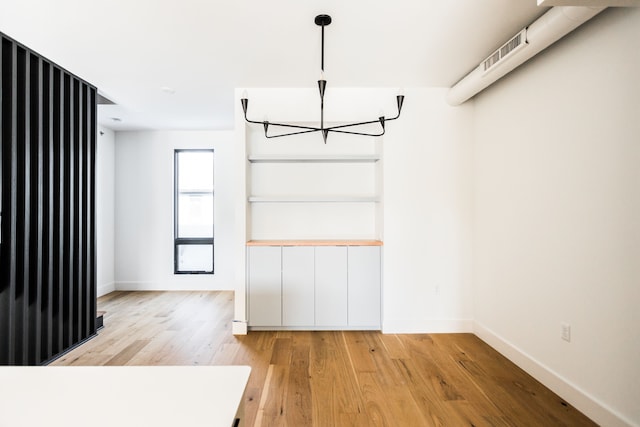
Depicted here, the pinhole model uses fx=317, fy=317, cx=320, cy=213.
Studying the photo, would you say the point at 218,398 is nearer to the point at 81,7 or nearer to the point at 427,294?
the point at 81,7

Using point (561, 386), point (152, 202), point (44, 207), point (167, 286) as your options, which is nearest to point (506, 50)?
point (561, 386)

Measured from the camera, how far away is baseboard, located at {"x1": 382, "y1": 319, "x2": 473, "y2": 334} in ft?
11.3

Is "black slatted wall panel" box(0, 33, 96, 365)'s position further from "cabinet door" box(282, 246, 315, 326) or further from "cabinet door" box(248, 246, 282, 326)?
"cabinet door" box(282, 246, 315, 326)

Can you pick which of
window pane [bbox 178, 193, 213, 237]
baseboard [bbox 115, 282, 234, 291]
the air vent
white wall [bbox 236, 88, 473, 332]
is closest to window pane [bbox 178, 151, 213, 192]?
window pane [bbox 178, 193, 213, 237]

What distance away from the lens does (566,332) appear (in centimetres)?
219

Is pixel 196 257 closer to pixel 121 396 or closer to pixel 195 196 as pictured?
pixel 195 196

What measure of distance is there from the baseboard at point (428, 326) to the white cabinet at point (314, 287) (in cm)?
15

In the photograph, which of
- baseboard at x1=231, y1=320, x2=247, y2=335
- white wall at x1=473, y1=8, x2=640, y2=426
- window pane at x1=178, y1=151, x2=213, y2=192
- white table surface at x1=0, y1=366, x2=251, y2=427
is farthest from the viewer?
window pane at x1=178, y1=151, x2=213, y2=192

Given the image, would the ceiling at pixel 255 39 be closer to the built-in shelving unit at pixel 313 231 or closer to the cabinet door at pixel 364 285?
the built-in shelving unit at pixel 313 231

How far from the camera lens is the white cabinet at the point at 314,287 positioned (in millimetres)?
3475

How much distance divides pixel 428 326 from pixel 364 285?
81 cm

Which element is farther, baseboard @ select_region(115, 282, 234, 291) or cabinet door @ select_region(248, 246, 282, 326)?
baseboard @ select_region(115, 282, 234, 291)

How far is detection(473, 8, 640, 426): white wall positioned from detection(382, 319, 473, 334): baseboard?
40 cm

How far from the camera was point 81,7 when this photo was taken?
6.85ft
